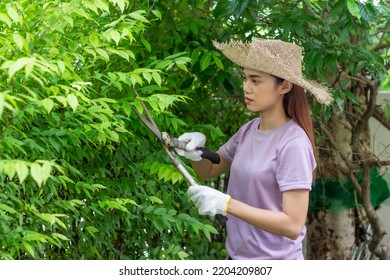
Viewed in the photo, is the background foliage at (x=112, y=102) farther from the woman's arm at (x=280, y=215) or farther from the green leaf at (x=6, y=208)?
the woman's arm at (x=280, y=215)

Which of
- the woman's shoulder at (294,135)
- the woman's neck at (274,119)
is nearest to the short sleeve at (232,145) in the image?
the woman's neck at (274,119)

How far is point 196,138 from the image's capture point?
3525 millimetres

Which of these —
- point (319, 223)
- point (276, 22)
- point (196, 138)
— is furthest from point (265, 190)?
point (319, 223)

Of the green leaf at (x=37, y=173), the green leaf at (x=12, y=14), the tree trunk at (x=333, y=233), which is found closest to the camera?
the green leaf at (x=37, y=173)

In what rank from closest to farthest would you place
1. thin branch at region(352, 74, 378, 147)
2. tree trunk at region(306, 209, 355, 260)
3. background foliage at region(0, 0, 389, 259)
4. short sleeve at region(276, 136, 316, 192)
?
background foliage at region(0, 0, 389, 259)
short sleeve at region(276, 136, 316, 192)
thin branch at region(352, 74, 378, 147)
tree trunk at region(306, 209, 355, 260)

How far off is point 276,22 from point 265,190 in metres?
1.22

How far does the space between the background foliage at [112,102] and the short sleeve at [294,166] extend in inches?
20.0

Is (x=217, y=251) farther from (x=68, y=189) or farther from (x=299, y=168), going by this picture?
(x=299, y=168)

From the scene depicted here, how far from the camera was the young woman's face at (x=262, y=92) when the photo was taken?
3.27m

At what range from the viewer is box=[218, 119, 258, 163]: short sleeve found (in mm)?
3516

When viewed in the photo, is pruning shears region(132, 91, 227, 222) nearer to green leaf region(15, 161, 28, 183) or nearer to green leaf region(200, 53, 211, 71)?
green leaf region(200, 53, 211, 71)

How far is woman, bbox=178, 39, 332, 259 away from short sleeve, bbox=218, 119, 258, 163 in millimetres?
53

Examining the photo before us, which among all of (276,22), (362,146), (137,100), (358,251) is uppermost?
(276,22)

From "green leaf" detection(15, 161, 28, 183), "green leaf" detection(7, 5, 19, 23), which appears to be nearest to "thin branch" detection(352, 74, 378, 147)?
"green leaf" detection(7, 5, 19, 23)
